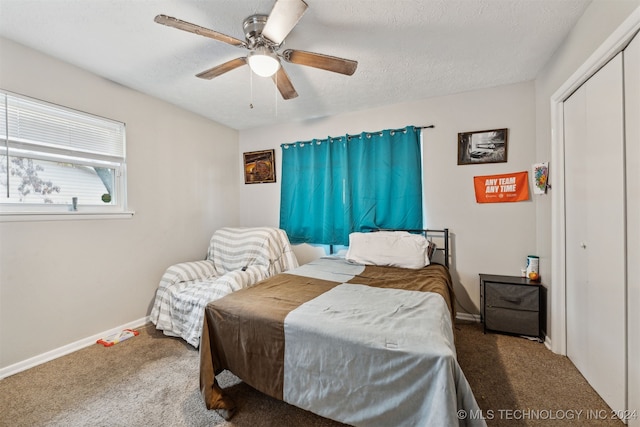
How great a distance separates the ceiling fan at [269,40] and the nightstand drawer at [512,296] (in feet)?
7.33

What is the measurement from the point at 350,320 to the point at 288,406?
74 cm

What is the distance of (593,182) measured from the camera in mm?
1637

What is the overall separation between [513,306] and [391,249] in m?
1.15

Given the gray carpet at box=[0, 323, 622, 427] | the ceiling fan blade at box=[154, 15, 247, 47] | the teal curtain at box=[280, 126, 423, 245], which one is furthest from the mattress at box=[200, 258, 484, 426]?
the ceiling fan blade at box=[154, 15, 247, 47]

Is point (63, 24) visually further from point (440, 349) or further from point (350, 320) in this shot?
point (440, 349)

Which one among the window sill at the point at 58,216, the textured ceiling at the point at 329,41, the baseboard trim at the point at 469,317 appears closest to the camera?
the textured ceiling at the point at 329,41

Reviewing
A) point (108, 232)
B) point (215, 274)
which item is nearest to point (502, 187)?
point (215, 274)

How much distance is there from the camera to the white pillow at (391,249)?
8.23 ft

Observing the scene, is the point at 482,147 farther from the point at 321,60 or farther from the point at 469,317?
the point at 321,60

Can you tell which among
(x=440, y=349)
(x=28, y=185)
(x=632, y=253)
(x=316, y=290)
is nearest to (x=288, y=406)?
(x=316, y=290)

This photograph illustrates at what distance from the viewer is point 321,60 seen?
1.70 metres

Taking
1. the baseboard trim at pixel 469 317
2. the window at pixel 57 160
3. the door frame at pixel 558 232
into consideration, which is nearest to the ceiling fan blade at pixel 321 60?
the door frame at pixel 558 232

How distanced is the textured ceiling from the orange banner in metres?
0.92

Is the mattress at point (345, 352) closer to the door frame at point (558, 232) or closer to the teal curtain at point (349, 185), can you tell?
the door frame at point (558, 232)
